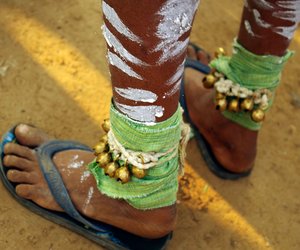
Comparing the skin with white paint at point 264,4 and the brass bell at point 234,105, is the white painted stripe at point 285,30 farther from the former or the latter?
the brass bell at point 234,105

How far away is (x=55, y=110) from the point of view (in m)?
1.35

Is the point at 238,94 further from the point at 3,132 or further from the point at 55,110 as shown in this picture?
the point at 3,132

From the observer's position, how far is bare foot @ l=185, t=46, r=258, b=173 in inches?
49.9

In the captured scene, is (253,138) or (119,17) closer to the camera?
(119,17)

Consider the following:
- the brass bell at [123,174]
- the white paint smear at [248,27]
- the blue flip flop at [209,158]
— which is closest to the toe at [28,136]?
the brass bell at [123,174]

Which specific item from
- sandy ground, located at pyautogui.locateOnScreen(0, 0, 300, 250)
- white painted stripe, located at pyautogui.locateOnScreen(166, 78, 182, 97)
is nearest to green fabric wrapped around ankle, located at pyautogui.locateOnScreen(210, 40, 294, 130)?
sandy ground, located at pyautogui.locateOnScreen(0, 0, 300, 250)

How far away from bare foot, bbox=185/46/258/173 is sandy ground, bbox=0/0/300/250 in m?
0.07

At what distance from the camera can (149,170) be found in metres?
0.94

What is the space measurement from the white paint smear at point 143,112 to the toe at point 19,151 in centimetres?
40

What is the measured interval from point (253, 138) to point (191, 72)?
1.03ft

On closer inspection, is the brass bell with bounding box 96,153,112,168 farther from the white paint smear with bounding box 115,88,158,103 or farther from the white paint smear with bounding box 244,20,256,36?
the white paint smear with bounding box 244,20,256,36

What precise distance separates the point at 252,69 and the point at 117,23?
50 centimetres

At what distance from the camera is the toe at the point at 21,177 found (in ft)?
3.63

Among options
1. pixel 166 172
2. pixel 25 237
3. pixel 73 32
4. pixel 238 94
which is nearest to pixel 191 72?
pixel 238 94
